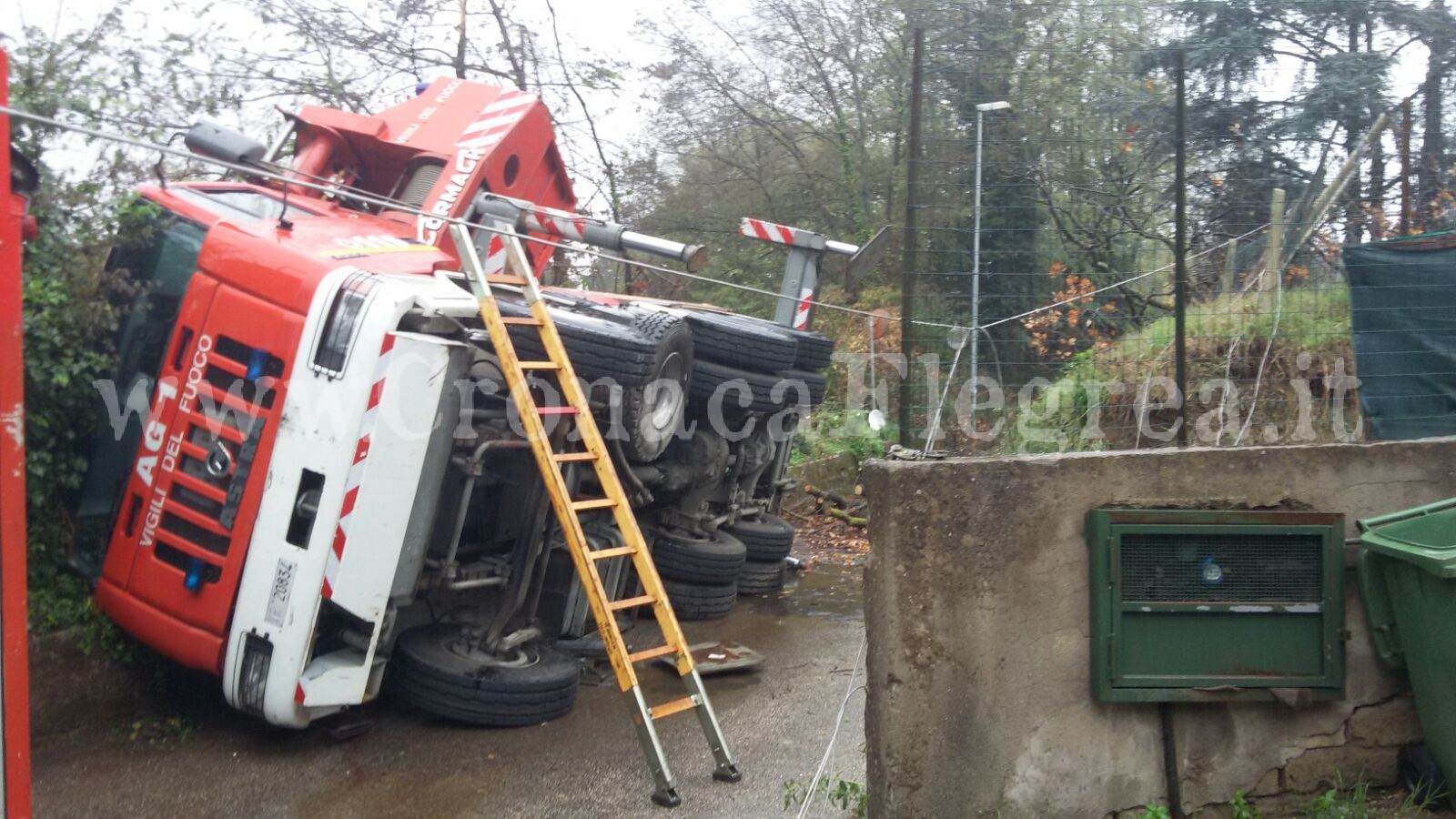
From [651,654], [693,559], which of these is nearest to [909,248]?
[651,654]

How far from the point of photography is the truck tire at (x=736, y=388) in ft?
21.8

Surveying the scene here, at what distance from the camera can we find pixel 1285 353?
543 cm

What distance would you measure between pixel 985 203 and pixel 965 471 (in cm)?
185

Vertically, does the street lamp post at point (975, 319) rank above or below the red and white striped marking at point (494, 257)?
below

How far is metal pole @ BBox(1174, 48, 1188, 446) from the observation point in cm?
523

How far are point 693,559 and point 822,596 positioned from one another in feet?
5.17

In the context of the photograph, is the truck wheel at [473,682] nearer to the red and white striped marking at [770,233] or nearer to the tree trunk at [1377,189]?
the red and white striped marking at [770,233]

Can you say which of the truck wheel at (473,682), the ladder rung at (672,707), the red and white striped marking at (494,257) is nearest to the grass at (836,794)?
the ladder rung at (672,707)

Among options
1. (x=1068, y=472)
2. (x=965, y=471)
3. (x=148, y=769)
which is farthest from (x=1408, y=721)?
(x=148, y=769)

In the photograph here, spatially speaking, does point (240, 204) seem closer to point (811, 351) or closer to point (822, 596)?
point (811, 351)

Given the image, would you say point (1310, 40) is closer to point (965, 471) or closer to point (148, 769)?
point (965, 471)

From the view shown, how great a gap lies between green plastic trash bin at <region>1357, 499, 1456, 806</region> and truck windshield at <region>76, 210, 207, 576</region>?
505 centimetres

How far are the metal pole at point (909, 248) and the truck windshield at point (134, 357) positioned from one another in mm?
3238

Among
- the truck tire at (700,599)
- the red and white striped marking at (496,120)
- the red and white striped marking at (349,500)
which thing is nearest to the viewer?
the red and white striped marking at (349,500)
